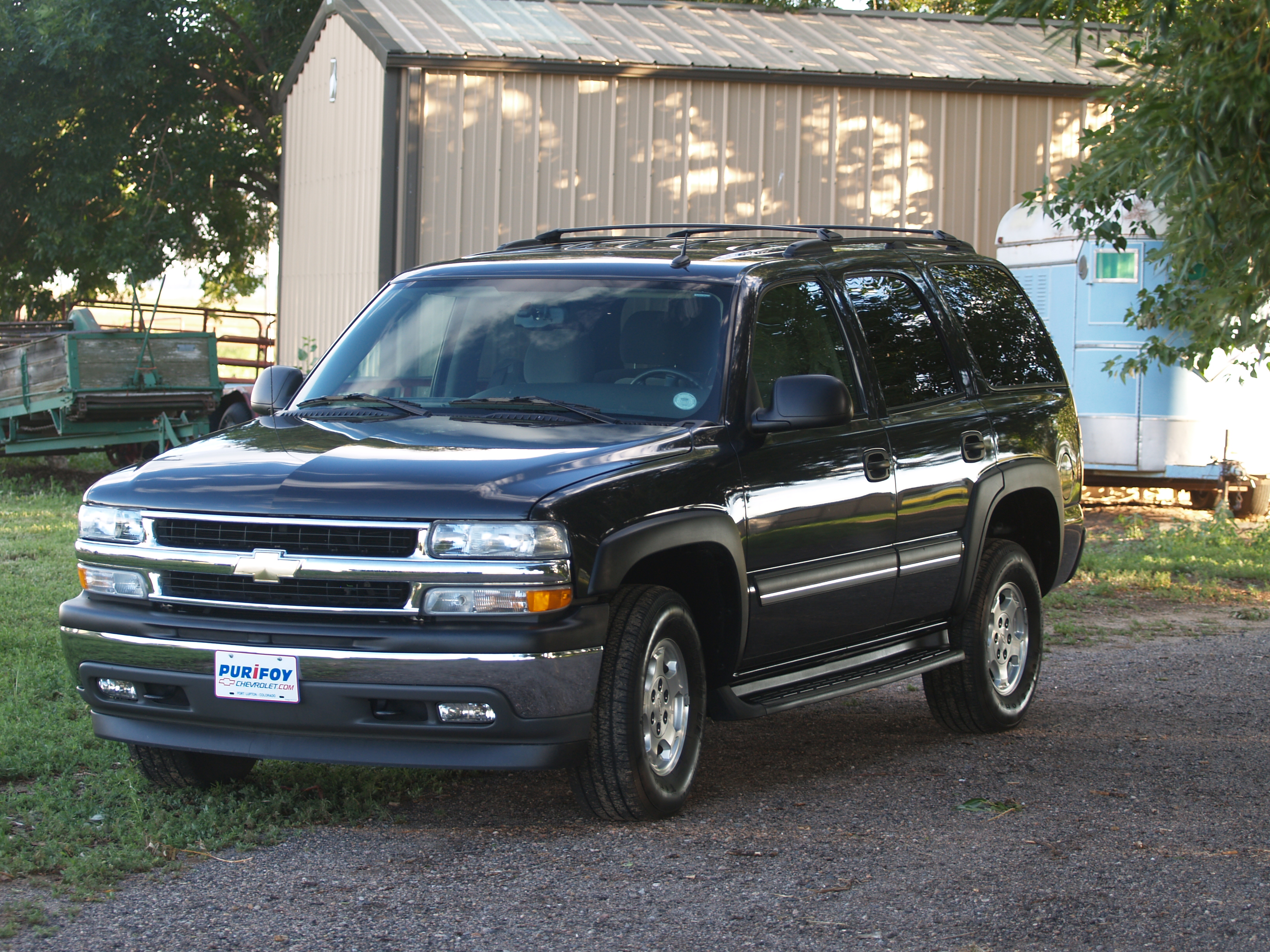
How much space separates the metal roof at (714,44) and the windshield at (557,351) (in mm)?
10652

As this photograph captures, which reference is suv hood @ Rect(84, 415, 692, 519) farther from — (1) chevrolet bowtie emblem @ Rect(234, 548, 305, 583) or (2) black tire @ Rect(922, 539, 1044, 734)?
(2) black tire @ Rect(922, 539, 1044, 734)

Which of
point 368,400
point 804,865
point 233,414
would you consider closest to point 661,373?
point 368,400

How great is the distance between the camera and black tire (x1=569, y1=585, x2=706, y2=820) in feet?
16.6

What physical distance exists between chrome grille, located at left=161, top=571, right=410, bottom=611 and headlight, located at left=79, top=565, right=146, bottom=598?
11cm

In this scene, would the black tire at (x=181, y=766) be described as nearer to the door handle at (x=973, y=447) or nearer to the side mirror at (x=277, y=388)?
the side mirror at (x=277, y=388)

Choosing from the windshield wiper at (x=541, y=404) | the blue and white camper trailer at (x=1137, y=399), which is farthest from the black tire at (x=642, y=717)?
the blue and white camper trailer at (x=1137, y=399)

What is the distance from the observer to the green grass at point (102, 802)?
189 inches

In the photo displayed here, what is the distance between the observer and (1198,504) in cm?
1659

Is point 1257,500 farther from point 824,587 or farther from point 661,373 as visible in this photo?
point 661,373

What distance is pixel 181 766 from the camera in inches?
217

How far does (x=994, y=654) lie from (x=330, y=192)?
13.4 metres

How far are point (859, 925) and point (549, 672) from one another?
45.2 inches

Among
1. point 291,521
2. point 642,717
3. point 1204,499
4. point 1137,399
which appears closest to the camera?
point 291,521

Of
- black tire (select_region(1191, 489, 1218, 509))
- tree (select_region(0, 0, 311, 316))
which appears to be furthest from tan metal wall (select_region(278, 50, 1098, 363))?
tree (select_region(0, 0, 311, 316))
